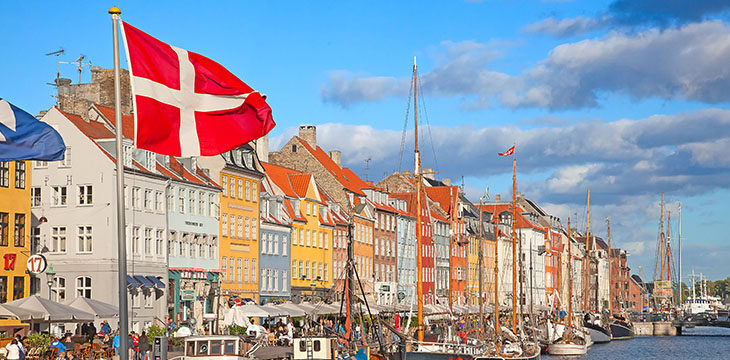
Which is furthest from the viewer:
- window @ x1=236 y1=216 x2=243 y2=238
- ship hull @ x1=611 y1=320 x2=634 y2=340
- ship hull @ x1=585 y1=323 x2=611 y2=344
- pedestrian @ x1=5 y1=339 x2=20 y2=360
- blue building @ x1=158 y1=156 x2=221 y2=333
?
ship hull @ x1=611 y1=320 x2=634 y2=340

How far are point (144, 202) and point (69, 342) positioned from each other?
817 inches

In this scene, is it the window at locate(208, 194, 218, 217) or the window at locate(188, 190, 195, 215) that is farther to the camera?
the window at locate(208, 194, 218, 217)

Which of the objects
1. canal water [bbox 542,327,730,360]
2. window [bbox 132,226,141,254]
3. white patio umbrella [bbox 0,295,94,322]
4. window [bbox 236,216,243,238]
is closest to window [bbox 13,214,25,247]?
window [bbox 132,226,141,254]

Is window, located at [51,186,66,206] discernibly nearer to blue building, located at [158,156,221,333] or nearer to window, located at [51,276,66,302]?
window, located at [51,276,66,302]

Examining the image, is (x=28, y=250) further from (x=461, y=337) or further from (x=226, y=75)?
(x=226, y=75)

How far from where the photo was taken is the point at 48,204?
219 feet

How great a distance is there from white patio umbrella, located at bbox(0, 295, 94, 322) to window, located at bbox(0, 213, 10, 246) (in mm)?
11004

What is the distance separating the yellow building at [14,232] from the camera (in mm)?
56906

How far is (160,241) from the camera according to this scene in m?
70.2

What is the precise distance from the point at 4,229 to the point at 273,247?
3317cm

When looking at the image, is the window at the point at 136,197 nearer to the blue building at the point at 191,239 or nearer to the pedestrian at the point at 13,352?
the blue building at the point at 191,239

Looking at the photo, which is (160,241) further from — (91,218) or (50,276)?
(50,276)

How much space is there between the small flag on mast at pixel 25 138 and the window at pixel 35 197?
148ft

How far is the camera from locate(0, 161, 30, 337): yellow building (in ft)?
187
